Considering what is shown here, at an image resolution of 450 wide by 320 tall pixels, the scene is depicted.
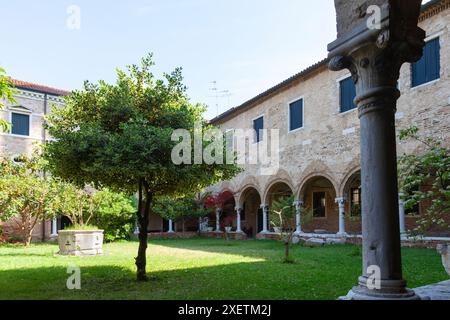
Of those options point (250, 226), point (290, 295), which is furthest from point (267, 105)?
point (290, 295)

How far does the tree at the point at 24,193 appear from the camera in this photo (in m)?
18.3

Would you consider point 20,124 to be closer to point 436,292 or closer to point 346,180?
point 346,180

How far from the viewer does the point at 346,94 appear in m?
17.9

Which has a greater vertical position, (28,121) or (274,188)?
(28,121)

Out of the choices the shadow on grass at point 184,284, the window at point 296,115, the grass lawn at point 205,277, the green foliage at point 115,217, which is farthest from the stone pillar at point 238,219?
the shadow on grass at point 184,284

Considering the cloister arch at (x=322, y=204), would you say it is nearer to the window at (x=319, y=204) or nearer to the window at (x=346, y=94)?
the window at (x=319, y=204)

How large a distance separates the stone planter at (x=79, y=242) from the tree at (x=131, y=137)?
226 inches

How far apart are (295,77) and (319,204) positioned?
713 centimetres

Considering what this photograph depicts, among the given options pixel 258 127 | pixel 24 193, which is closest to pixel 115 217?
pixel 24 193

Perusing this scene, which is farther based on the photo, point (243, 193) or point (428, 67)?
point (243, 193)

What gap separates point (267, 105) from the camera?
76.3 ft

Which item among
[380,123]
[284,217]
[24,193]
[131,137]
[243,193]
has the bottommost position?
[284,217]

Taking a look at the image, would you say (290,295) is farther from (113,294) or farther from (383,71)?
(383,71)

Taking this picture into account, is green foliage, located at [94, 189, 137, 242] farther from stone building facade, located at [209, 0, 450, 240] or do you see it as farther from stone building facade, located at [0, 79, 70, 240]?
stone building facade, located at [209, 0, 450, 240]
